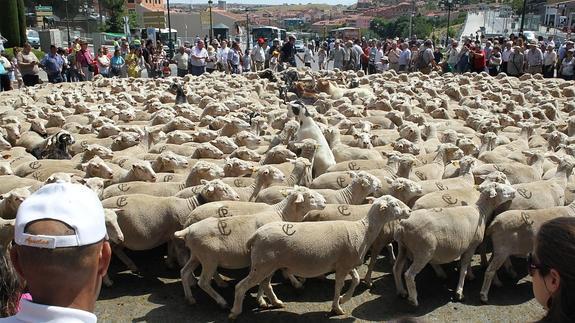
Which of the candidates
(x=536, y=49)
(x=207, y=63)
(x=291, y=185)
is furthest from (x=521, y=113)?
(x=207, y=63)

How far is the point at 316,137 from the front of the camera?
9.09 meters

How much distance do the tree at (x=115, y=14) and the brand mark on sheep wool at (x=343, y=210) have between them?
8285 centimetres

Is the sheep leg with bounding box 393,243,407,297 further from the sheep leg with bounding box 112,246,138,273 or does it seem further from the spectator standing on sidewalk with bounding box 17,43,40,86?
the spectator standing on sidewalk with bounding box 17,43,40,86

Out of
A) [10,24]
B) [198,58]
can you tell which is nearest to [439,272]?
[198,58]

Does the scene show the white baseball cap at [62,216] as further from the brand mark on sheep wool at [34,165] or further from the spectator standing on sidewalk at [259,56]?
the spectator standing on sidewalk at [259,56]

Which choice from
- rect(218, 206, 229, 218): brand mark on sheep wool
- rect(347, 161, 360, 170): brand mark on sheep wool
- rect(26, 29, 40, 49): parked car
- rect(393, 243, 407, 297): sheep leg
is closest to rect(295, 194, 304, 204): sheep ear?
rect(218, 206, 229, 218): brand mark on sheep wool

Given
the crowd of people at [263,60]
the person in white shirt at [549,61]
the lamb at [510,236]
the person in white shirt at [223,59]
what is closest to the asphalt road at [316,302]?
the lamb at [510,236]

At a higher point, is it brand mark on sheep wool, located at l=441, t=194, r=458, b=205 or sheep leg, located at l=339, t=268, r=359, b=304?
brand mark on sheep wool, located at l=441, t=194, r=458, b=205

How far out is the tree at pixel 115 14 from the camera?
8281 cm

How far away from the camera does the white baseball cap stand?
182cm

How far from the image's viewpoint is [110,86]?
17.8 metres

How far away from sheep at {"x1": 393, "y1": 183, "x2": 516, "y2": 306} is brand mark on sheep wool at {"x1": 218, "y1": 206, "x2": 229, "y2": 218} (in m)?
1.87

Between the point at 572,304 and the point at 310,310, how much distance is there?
12.1 ft

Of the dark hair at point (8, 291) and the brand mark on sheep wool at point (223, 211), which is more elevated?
the dark hair at point (8, 291)
